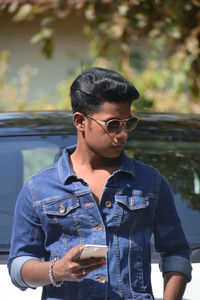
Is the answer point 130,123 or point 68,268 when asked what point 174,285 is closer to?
point 68,268

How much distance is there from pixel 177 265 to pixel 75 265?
1.34 ft

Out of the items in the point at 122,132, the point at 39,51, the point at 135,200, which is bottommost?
the point at 135,200

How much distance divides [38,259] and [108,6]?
16.0ft

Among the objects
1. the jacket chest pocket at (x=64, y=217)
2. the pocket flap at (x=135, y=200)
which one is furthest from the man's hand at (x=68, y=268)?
the pocket flap at (x=135, y=200)

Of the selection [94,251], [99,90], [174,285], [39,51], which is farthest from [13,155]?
[39,51]

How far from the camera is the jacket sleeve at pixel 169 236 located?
92.9 inches

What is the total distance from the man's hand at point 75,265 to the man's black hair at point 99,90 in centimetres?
50

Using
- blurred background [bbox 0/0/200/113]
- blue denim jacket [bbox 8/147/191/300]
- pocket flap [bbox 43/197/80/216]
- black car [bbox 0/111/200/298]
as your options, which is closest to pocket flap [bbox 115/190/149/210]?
blue denim jacket [bbox 8/147/191/300]

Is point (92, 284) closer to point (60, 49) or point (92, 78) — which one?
point (92, 78)

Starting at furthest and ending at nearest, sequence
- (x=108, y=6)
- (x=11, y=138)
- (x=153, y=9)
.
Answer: (x=108, y=6)
(x=153, y=9)
(x=11, y=138)

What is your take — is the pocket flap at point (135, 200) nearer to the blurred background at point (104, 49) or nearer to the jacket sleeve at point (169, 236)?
the jacket sleeve at point (169, 236)

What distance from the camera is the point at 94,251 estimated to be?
2084 mm

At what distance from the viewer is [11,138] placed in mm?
3506

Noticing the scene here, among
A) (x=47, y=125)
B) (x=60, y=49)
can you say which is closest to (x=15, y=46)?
(x=60, y=49)
